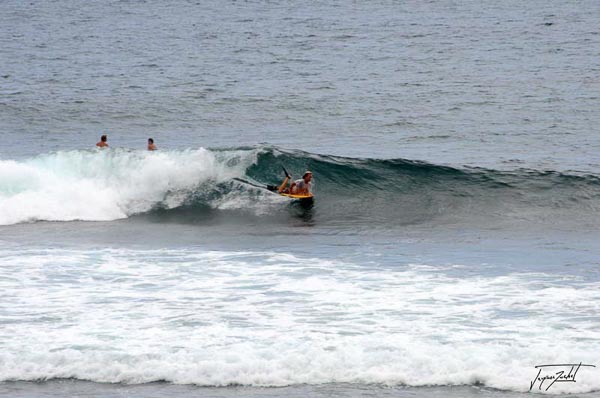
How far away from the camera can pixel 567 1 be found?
64.2 m

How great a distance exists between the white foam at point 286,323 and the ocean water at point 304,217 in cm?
5

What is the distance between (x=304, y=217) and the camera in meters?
22.4

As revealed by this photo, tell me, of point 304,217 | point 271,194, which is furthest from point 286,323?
point 271,194

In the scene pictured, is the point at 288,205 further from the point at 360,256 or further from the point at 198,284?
the point at 198,284

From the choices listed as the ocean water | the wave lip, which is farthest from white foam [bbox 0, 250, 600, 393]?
the wave lip

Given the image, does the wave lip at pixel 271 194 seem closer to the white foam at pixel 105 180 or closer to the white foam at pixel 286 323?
the white foam at pixel 105 180

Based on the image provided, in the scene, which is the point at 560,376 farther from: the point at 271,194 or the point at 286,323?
the point at 271,194

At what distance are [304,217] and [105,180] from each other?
552cm

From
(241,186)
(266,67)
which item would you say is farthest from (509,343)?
(266,67)

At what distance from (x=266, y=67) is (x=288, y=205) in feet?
76.9

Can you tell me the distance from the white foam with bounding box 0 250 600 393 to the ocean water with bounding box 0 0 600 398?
5 cm

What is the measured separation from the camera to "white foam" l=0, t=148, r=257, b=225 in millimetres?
22844

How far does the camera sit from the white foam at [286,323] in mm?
11961

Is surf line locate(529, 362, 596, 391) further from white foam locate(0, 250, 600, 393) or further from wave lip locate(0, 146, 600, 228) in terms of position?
→ wave lip locate(0, 146, 600, 228)
